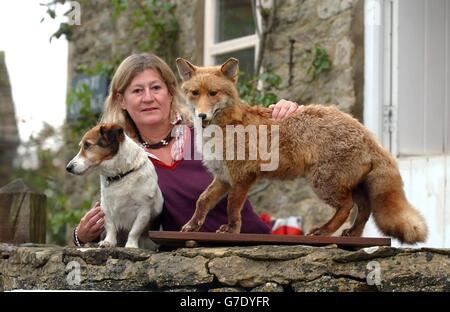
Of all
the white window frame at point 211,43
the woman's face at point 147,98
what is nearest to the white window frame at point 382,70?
the white window frame at point 211,43

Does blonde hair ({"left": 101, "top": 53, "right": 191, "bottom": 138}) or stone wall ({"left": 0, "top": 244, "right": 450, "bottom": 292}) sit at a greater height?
blonde hair ({"left": 101, "top": 53, "right": 191, "bottom": 138})

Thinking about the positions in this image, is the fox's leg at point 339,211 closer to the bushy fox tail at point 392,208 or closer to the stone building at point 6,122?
the bushy fox tail at point 392,208

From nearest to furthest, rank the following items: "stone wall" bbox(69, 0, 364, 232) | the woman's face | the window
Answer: the woman's face → "stone wall" bbox(69, 0, 364, 232) → the window

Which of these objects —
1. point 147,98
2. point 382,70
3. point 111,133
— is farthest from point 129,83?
point 382,70

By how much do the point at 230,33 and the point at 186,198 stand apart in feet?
12.3

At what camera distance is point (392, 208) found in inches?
141

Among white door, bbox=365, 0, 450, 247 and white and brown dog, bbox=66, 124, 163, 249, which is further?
white door, bbox=365, 0, 450, 247

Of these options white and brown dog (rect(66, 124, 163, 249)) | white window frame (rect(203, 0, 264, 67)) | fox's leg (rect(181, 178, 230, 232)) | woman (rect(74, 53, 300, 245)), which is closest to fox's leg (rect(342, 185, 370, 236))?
fox's leg (rect(181, 178, 230, 232))

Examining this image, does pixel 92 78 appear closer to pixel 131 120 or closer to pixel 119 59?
pixel 119 59

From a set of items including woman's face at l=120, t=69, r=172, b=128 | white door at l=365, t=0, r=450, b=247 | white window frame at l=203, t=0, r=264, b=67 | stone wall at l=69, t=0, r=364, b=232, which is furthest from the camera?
white window frame at l=203, t=0, r=264, b=67

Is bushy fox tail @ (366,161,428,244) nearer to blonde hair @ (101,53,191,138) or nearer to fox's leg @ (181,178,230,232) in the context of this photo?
fox's leg @ (181,178,230,232)

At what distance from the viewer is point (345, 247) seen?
345 centimetres

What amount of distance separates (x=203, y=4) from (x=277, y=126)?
4.43 m

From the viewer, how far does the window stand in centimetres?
752
